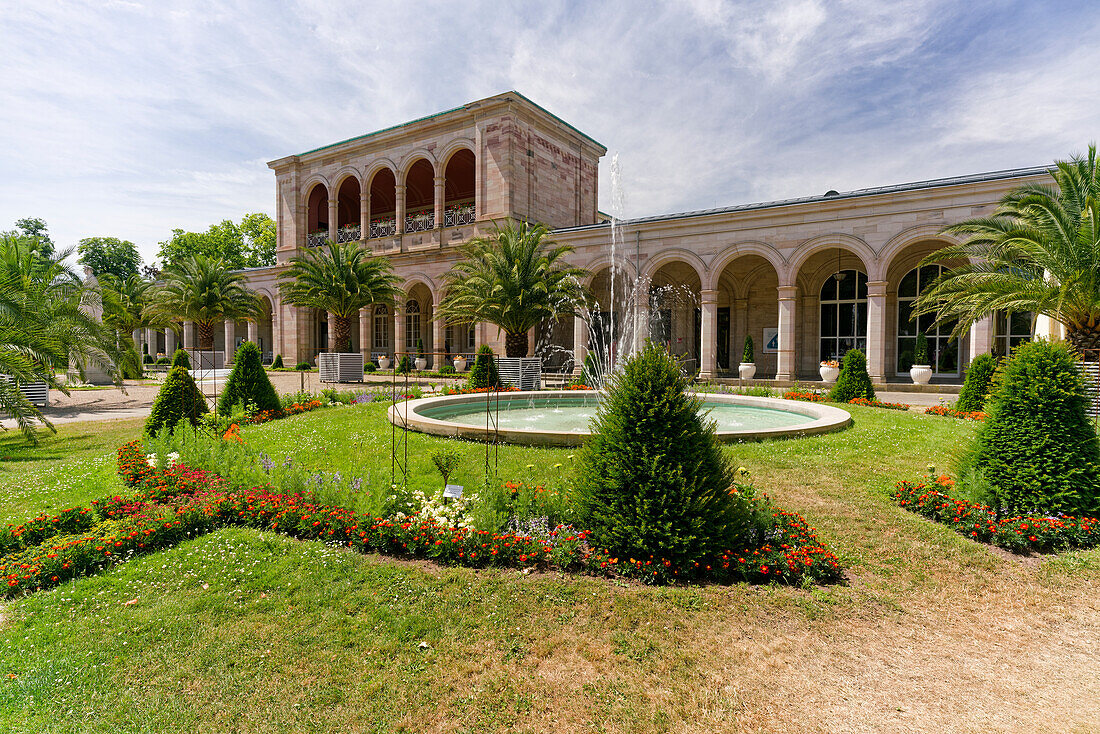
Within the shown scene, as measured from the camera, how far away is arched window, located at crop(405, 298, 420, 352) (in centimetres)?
3381

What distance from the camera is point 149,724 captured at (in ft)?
9.39

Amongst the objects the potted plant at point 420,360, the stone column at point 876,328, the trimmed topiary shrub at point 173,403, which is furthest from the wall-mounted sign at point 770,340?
the trimmed topiary shrub at point 173,403

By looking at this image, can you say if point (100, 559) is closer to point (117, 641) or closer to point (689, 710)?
point (117, 641)

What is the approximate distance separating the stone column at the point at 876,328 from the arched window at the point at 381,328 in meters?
28.1

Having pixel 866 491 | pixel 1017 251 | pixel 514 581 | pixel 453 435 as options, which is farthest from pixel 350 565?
pixel 1017 251

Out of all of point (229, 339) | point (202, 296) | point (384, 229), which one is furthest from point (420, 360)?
point (229, 339)

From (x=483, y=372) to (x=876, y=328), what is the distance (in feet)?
47.5

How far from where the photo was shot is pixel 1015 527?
5270 mm

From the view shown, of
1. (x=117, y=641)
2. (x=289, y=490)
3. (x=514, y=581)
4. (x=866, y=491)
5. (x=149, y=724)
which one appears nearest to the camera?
(x=149, y=724)

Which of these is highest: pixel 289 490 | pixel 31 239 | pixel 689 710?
pixel 31 239

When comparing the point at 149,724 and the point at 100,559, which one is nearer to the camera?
the point at 149,724

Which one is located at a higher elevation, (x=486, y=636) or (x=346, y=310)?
(x=346, y=310)

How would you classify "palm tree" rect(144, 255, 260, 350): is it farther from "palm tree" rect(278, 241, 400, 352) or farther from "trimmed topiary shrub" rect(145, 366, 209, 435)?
"trimmed topiary shrub" rect(145, 366, 209, 435)

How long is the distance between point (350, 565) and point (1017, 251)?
17524 millimetres
